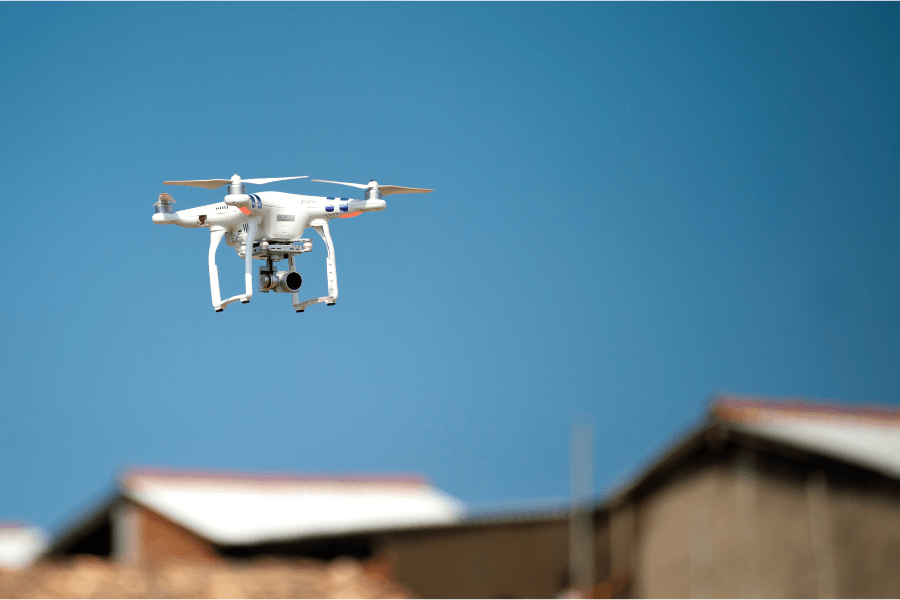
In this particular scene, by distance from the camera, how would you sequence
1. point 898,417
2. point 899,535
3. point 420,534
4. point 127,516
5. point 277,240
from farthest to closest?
point 127,516 < point 420,534 < point 898,417 < point 899,535 < point 277,240

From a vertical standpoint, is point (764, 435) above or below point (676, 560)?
above

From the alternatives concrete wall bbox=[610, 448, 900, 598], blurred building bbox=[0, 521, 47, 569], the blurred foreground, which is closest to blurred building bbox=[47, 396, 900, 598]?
concrete wall bbox=[610, 448, 900, 598]

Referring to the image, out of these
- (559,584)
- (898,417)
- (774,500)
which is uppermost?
(898,417)

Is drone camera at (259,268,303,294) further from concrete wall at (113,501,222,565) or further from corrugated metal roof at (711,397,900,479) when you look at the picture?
concrete wall at (113,501,222,565)

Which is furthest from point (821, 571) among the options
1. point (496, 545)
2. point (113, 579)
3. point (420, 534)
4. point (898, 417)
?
point (113, 579)

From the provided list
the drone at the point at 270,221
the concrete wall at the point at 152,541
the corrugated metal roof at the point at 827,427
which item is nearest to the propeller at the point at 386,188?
the drone at the point at 270,221

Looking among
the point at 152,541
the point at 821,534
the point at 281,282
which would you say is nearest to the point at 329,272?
the point at 281,282

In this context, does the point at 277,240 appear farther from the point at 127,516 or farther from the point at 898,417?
the point at 127,516

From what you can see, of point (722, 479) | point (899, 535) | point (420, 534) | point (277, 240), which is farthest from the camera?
point (420, 534)
